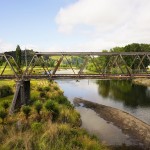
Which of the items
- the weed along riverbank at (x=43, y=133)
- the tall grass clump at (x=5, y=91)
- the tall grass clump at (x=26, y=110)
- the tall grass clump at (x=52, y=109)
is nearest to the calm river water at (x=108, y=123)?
the weed along riverbank at (x=43, y=133)

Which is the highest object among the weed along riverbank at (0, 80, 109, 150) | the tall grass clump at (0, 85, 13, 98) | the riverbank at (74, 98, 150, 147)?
the tall grass clump at (0, 85, 13, 98)

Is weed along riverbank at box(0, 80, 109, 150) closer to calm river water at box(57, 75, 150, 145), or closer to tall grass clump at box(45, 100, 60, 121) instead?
tall grass clump at box(45, 100, 60, 121)

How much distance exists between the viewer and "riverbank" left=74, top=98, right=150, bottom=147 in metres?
34.5

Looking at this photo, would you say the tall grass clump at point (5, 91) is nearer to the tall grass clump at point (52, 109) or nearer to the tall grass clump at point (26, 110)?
the tall grass clump at point (26, 110)

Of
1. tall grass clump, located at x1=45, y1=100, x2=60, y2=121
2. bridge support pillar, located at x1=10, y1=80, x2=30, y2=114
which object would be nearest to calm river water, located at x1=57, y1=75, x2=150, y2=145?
tall grass clump, located at x1=45, y1=100, x2=60, y2=121

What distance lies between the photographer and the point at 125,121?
40688 millimetres

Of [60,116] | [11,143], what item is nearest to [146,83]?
[60,116]

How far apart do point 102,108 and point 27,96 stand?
15456mm

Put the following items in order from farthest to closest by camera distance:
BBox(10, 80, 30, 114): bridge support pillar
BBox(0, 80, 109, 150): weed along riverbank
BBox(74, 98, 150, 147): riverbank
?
BBox(10, 80, 30, 114): bridge support pillar, BBox(74, 98, 150, 147): riverbank, BBox(0, 80, 109, 150): weed along riverbank

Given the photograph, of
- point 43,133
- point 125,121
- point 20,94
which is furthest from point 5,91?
point 43,133

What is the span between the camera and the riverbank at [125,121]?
1359 inches

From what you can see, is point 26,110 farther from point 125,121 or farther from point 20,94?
point 125,121

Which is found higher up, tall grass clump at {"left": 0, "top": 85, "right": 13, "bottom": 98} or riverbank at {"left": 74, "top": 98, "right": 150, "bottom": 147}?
tall grass clump at {"left": 0, "top": 85, "right": 13, "bottom": 98}

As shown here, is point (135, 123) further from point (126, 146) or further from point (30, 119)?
point (30, 119)
